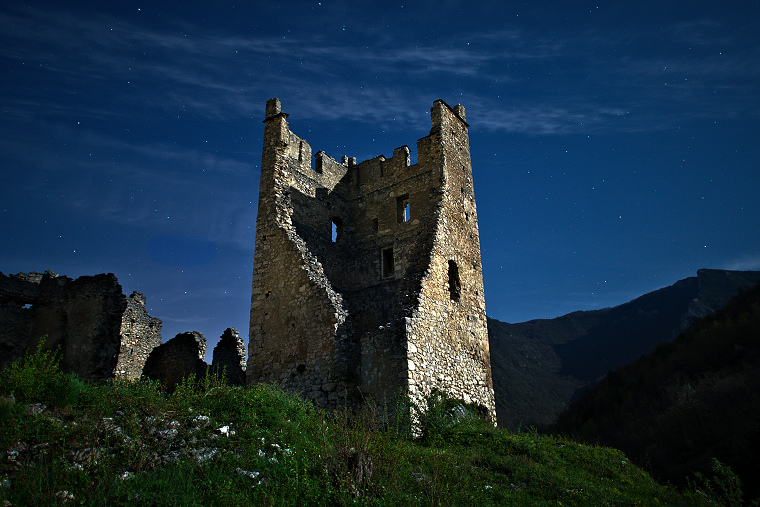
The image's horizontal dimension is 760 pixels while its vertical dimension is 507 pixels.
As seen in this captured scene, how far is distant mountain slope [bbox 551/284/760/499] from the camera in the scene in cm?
2389

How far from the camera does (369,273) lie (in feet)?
50.2

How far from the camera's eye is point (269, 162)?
14594 mm

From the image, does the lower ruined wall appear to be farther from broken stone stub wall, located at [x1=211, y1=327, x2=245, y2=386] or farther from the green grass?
the green grass

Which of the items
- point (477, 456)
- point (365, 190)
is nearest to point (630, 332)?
point (365, 190)

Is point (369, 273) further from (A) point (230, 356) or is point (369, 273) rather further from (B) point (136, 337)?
(B) point (136, 337)

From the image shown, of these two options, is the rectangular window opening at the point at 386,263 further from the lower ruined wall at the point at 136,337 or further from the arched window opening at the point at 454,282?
the lower ruined wall at the point at 136,337

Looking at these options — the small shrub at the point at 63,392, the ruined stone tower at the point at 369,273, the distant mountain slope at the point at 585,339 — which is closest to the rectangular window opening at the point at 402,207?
the ruined stone tower at the point at 369,273

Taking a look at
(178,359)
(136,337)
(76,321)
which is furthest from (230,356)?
(76,321)

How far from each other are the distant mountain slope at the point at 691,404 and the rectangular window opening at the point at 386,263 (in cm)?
1093

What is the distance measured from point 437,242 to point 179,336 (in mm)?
11501

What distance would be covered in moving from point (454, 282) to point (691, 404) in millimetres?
26413

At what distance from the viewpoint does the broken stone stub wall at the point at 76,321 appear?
57.3 ft

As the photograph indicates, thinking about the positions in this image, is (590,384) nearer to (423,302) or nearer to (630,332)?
(630,332)

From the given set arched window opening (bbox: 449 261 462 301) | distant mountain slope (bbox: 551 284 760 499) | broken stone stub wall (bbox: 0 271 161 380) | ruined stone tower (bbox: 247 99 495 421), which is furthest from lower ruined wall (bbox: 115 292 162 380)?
distant mountain slope (bbox: 551 284 760 499)
